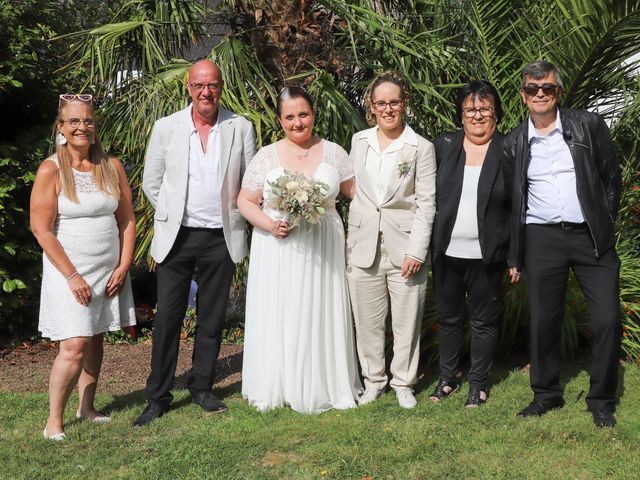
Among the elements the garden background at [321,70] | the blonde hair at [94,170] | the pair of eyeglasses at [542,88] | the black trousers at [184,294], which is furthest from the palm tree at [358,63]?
the blonde hair at [94,170]

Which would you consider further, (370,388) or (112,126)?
(112,126)

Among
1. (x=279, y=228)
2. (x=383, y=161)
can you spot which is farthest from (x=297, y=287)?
(x=383, y=161)

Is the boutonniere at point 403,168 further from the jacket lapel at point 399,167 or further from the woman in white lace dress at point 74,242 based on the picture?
the woman in white lace dress at point 74,242

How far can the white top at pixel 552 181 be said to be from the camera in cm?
500

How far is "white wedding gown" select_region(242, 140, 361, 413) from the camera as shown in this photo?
560cm

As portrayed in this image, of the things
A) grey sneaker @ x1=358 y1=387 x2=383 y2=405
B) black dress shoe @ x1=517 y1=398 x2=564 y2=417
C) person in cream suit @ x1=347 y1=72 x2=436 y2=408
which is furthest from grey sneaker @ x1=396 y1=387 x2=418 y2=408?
black dress shoe @ x1=517 y1=398 x2=564 y2=417

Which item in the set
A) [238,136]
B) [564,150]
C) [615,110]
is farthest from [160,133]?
[615,110]

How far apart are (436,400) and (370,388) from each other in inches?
17.7

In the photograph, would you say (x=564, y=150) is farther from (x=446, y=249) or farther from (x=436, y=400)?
(x=436, y=400)

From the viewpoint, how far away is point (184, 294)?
5691 millimetres

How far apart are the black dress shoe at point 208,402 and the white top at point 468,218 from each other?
1.88m

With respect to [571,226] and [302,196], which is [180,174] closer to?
[302,196]

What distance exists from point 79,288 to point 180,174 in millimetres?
Result: 960

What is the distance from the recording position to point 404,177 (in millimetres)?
5527
